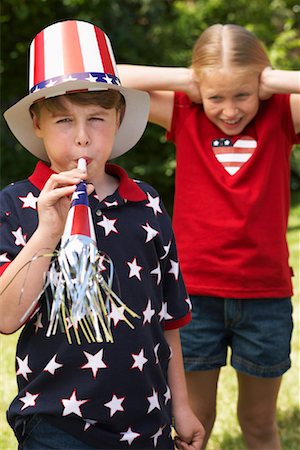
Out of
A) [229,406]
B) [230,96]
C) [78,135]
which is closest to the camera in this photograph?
[78,135]

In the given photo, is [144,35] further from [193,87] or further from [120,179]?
[120,179]

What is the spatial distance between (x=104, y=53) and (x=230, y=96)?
3.01ft

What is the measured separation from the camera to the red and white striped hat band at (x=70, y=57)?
1.96 m

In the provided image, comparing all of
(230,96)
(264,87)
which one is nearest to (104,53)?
(230,96)

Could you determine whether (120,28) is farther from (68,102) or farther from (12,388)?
(68,102)

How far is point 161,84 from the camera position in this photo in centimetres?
304

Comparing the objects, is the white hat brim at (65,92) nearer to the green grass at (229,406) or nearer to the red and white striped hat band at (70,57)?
the red and white striped hat band at (70,57)

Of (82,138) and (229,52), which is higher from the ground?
(229,52)

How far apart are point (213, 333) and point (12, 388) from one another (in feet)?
6.01

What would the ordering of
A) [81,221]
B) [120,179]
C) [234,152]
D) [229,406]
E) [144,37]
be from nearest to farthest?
[81,221] < [120,179] < [234,152] < [229,406] < [144,37]

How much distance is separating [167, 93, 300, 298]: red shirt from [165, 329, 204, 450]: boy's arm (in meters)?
0.77

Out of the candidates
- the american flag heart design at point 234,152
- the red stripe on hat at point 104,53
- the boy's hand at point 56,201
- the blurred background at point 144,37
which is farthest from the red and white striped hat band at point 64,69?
the blurred background at point 144,37

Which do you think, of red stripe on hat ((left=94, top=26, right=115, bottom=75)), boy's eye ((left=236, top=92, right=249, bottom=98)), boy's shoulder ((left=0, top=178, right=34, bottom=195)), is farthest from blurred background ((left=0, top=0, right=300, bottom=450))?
boy's shoulder ((left=0, top=178, right=34, bottom=195))

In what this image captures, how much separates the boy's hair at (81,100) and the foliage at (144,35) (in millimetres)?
8156
